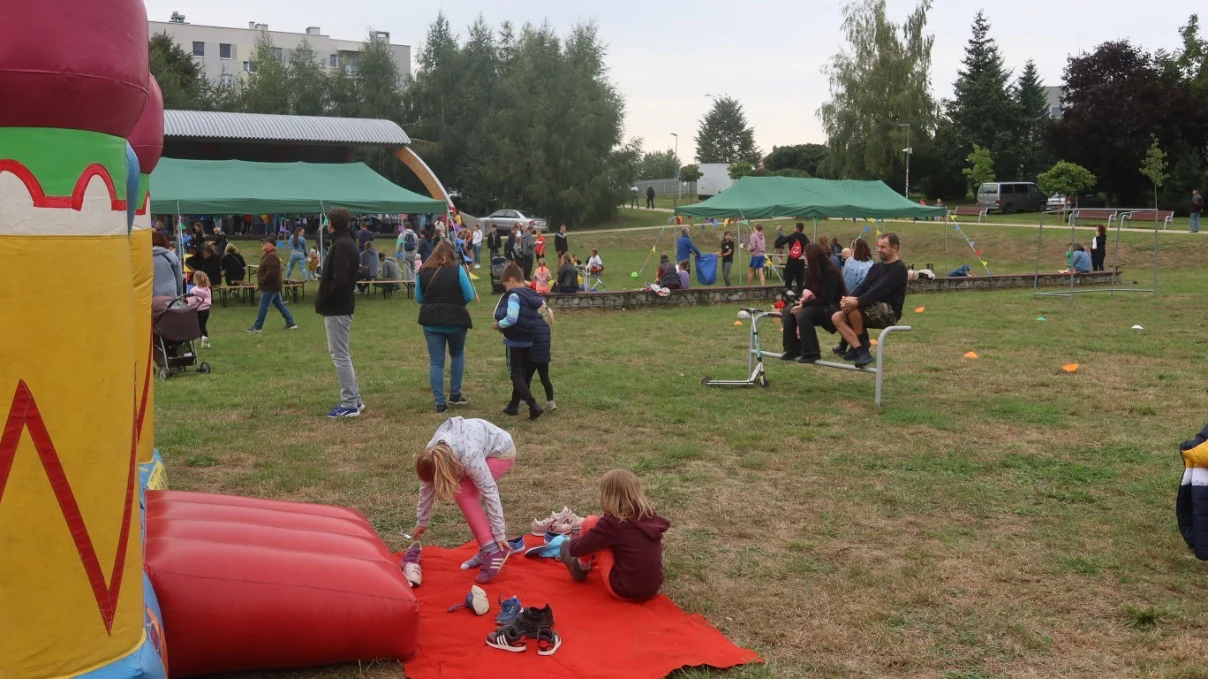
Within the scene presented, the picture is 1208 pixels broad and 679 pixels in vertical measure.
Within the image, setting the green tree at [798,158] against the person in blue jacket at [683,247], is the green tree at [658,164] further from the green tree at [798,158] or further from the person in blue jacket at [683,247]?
the person in blue jacket at [683,247]

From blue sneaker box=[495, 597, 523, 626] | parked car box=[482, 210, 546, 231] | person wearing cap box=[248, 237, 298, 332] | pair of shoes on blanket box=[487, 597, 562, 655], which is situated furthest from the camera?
parked car box=[482, 210, 546, 231]

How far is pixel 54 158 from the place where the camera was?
308 cm

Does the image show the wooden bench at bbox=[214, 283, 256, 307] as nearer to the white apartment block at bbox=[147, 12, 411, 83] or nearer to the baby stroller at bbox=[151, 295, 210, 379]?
the baby stroller at bbox=[151, 295, 210, 379]

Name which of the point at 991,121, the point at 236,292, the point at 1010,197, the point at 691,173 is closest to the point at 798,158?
the point at 691,173

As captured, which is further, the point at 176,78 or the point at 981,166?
the point at 176,78

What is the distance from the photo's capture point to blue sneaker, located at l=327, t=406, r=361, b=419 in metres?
9.34

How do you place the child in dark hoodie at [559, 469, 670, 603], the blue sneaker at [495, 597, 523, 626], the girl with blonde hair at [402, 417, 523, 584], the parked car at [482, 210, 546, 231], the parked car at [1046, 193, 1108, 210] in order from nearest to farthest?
the blue sneaker at [495, 597, 523, 626]
the child in dark hoodie at [559, 469, 670, 603]
the girl with blonde hair at [402, 417, 523, 584]
the parked car at [482, 210, 546, 231]
the parked car at [1046, 193, 1108, 210]

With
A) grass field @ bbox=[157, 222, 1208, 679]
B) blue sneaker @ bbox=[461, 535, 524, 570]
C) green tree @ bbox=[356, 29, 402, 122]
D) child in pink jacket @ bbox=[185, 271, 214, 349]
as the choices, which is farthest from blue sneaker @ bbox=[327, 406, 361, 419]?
green tree @ bbox=[356, 29, 402, 122]

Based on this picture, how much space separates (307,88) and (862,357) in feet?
166

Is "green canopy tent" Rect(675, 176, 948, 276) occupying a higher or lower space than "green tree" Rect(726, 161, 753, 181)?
lower

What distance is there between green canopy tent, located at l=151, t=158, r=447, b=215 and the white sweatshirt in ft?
52.5

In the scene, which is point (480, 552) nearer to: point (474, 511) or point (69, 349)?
point (474, 511)

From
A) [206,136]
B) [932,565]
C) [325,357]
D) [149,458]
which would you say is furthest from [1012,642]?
[206,136]

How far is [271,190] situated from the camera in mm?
21109
